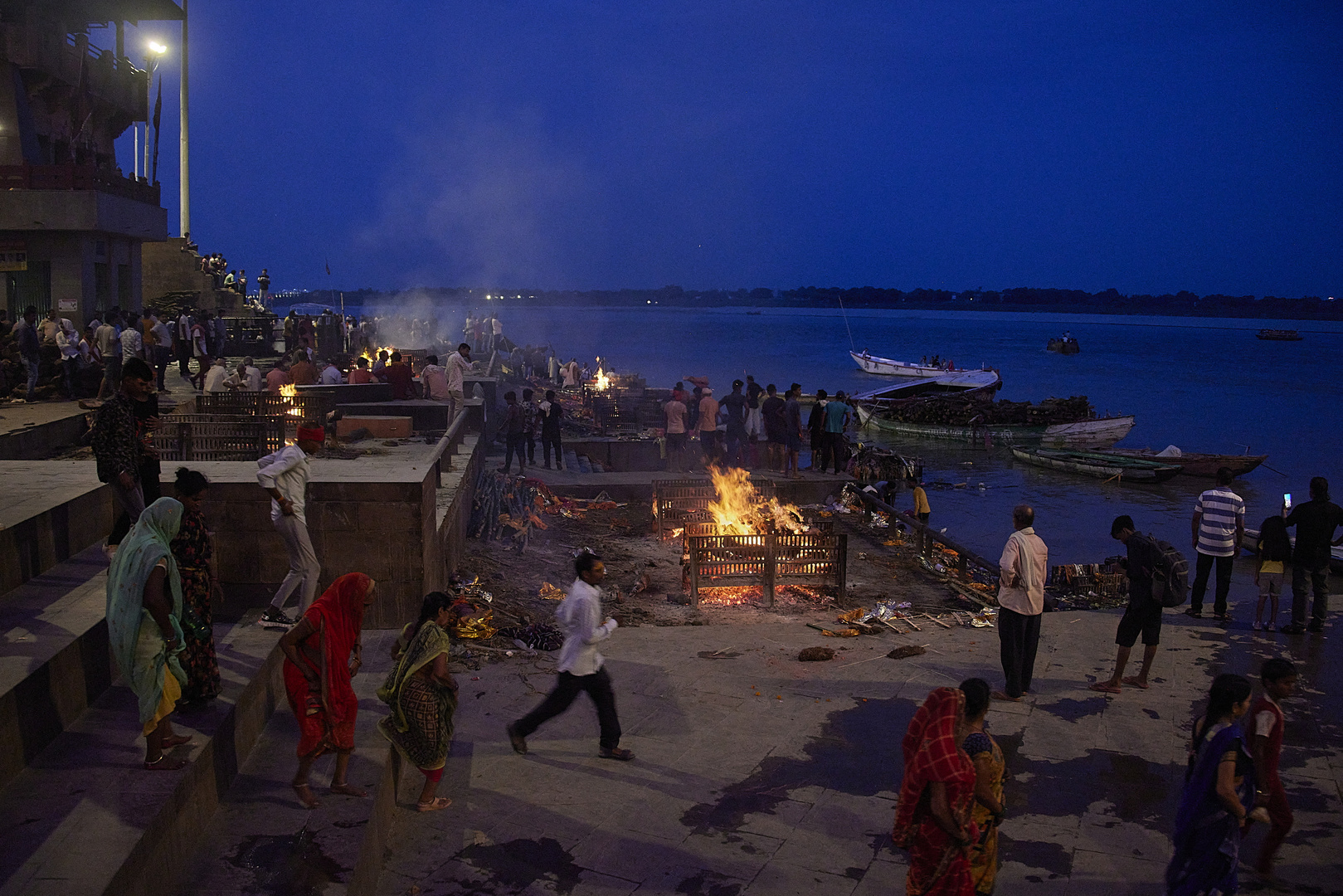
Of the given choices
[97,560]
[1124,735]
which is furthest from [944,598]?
[97,560]

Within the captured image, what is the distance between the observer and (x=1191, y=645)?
27.2 ft

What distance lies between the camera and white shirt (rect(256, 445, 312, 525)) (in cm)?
600

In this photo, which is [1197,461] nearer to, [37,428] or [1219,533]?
[1219,533]

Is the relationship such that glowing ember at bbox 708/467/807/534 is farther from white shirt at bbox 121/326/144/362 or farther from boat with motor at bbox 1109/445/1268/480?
boat with motor at bbox 1109/445/1268/480

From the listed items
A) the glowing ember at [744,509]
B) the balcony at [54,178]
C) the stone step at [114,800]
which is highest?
the balcony at [54,178]

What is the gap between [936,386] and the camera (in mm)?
45438

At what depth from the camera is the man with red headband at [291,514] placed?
19.8 ft

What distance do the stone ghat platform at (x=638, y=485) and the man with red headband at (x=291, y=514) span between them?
925cm

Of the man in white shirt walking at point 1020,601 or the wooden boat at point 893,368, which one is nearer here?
the man in white shirt walking at point 1020,601

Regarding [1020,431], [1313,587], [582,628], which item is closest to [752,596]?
[582,628]

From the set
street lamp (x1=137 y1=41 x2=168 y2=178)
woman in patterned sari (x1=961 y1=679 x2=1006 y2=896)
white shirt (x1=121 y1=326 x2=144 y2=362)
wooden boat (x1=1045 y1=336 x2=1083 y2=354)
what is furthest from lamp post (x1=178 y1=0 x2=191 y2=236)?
wooden boat (x1=1045 y1=336 x2=1083 y2=354)

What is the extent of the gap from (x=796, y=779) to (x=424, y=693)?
7.44 feet

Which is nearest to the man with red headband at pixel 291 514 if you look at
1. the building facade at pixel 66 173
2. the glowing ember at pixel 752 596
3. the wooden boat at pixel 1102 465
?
the glowing ember at pixel 752 596

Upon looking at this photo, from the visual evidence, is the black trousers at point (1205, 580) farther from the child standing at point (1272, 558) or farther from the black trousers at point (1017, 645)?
the black trousers at point (1017, 645)
